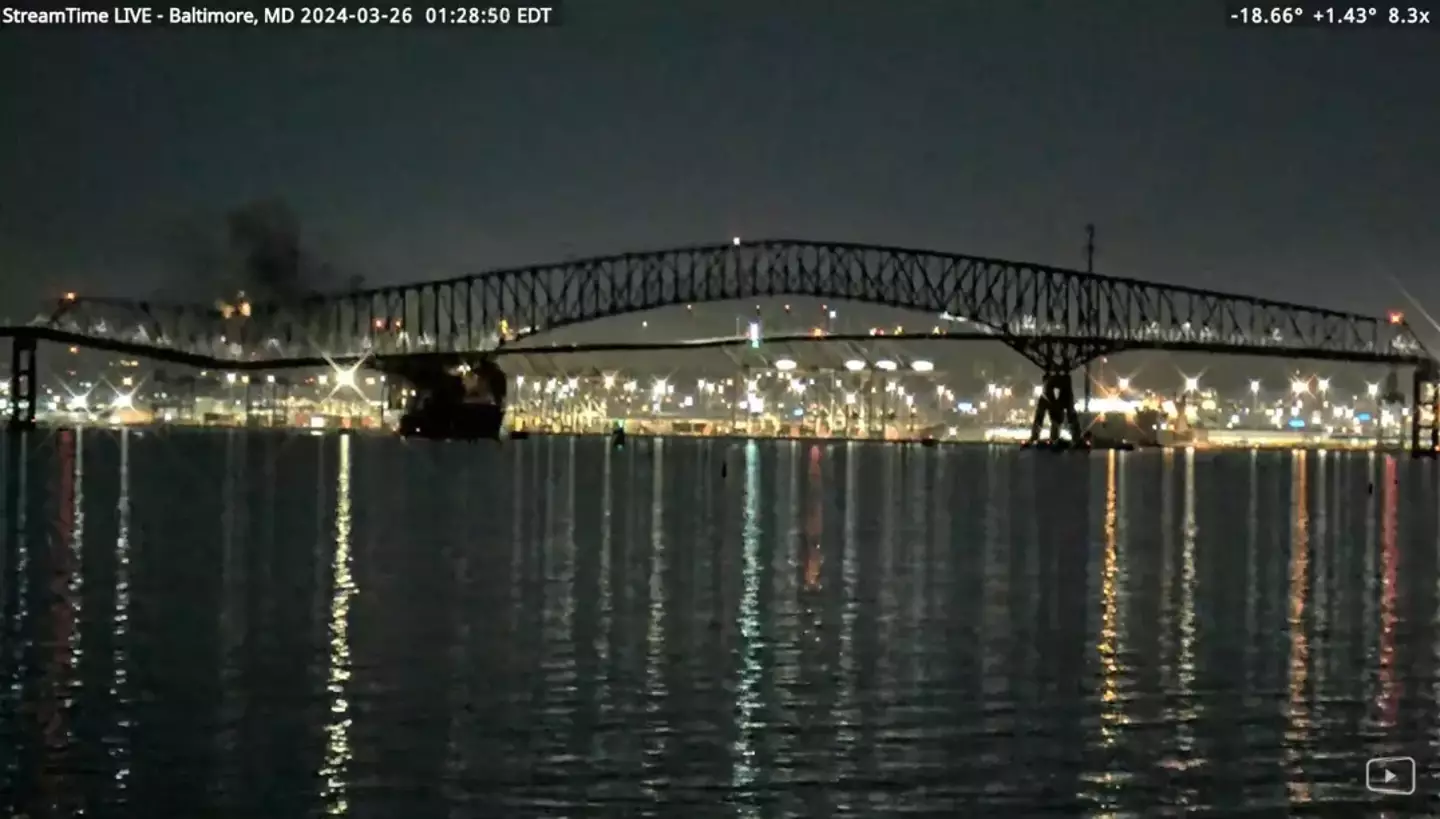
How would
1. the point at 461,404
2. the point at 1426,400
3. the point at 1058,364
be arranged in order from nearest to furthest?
the point at 1058,364 < the point at 461,404 < the point at 1426,400

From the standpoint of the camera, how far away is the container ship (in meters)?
160

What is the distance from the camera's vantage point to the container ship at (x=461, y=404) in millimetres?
160250

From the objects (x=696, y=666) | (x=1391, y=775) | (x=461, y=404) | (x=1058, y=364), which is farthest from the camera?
(x=461, y=404)

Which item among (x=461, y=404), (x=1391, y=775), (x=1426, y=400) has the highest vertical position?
(x=1426, y=400)

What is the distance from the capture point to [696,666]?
24.7 metres

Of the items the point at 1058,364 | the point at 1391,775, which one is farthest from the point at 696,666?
the point at 1058,364

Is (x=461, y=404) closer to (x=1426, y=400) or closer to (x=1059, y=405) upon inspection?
(x=1059, y=405)

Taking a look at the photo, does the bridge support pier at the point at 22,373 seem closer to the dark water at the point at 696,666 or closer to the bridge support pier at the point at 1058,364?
the bridge support pier at the point at 1058,364

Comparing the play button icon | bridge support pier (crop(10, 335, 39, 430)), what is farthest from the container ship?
the play button icon

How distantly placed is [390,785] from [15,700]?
5.94 meters

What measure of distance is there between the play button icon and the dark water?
19cm

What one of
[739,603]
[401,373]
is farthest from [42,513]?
[401,373]

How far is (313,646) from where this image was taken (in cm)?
2589

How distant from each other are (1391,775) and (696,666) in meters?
8.80
